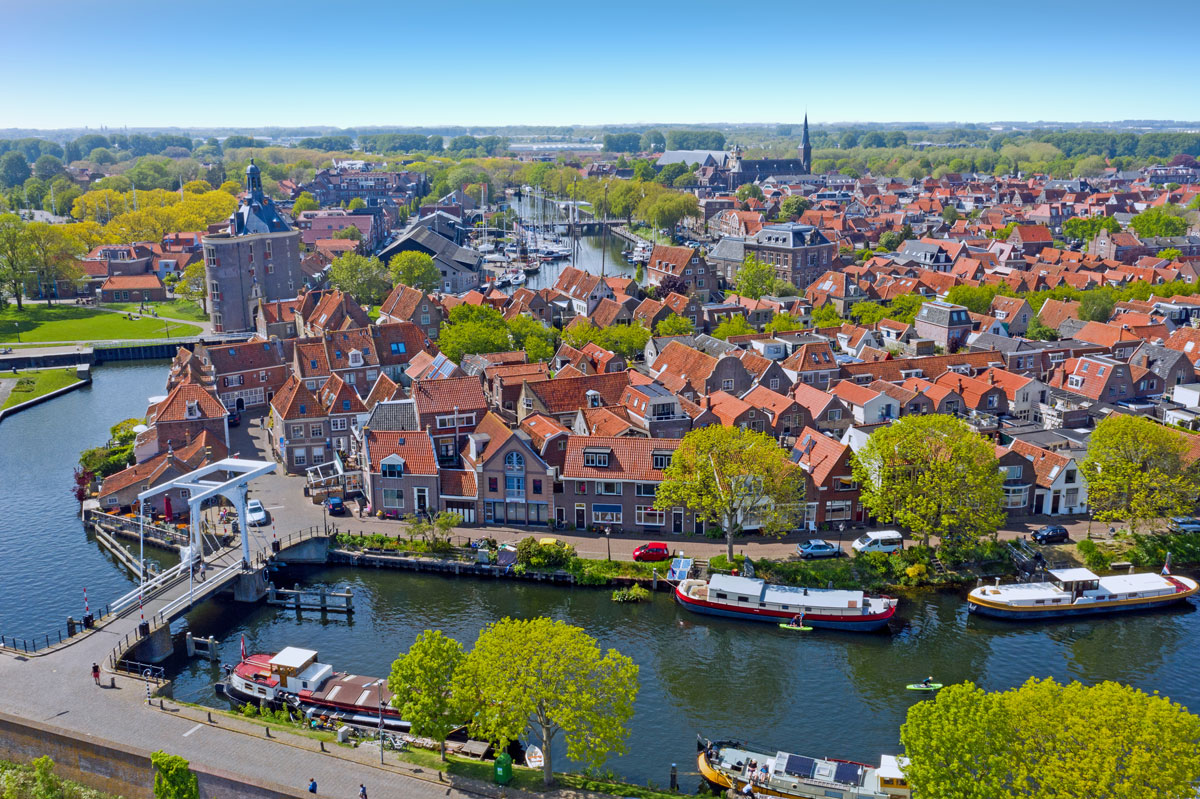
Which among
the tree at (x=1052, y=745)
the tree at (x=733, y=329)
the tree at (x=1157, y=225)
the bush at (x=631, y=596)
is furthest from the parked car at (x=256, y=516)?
the tree at (x=1157, y=225)

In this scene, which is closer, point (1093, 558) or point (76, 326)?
point (1093, 558)

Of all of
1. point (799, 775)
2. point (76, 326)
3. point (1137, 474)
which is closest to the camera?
point (799, 775)

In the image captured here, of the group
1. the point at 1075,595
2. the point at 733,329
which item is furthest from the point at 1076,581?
the point at 733,329

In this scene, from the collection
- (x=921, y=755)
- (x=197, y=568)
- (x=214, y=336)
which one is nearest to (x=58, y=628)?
(x=197, y=568)

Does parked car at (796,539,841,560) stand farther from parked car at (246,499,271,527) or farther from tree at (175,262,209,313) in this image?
tree at (175,262,209,313)

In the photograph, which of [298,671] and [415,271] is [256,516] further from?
[415,271]

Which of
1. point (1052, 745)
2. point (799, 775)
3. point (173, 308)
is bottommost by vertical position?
point (799, 775)

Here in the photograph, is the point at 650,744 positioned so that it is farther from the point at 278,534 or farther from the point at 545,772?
the point at 278,534

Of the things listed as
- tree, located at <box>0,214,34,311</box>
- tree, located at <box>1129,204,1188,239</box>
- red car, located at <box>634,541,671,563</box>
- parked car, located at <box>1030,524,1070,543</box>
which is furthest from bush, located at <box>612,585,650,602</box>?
tree, located at <box>1129,204,1188,239</box>
